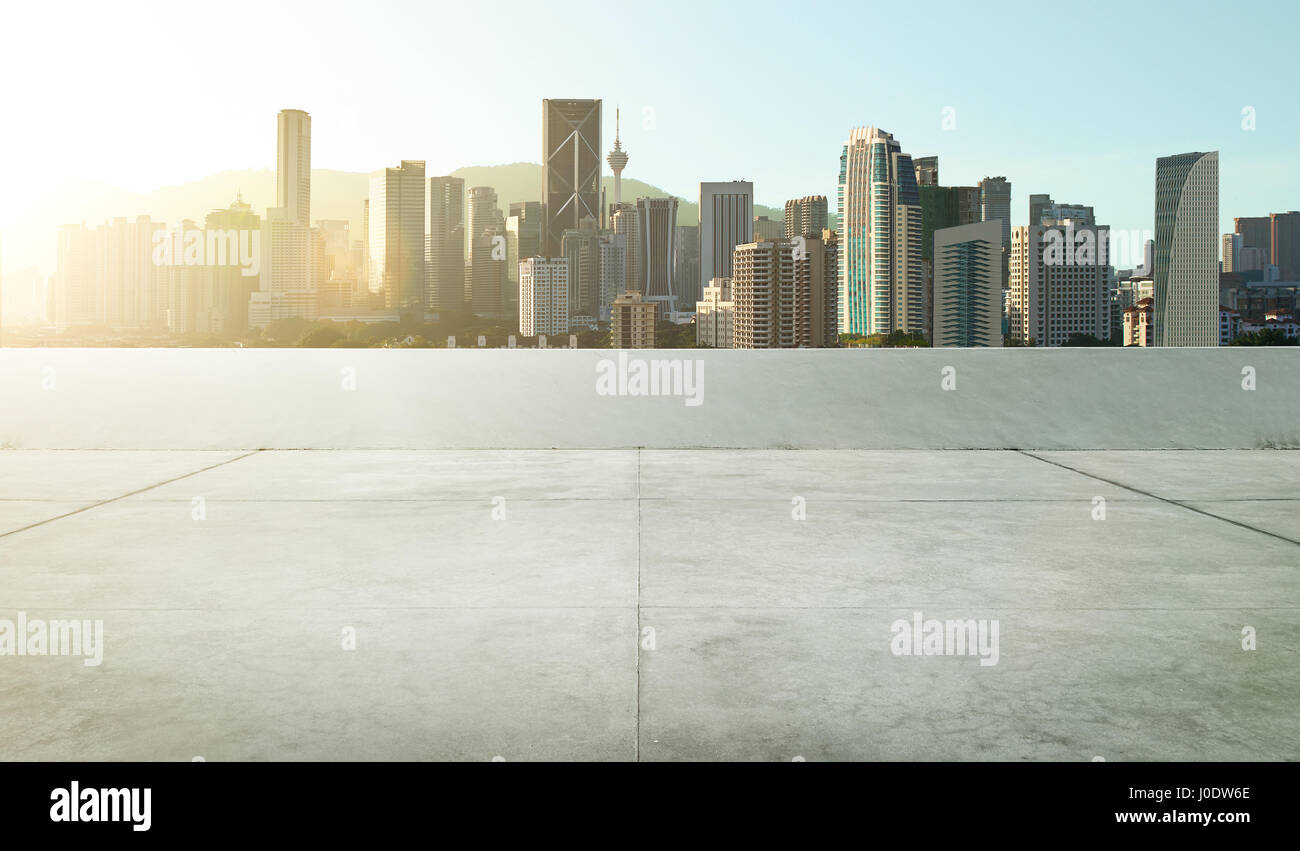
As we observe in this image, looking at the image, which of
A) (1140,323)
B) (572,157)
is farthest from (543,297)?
(572,157)

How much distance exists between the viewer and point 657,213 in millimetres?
A: 167250

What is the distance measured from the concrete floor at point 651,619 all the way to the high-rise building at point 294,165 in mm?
84912

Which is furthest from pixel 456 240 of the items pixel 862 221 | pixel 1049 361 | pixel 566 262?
pixel 1049 361

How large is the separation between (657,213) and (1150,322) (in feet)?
270

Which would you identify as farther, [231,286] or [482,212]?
[482,212]

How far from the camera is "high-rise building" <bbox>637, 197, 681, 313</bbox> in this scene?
132 m

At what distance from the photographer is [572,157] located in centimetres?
14538

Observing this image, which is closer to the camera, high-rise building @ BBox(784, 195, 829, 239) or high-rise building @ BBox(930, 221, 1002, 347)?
high-rise building @ BBox(930, 221, 1002, 347)

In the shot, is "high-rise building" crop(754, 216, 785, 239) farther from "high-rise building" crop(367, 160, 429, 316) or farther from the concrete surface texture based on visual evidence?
the concrete surface texture

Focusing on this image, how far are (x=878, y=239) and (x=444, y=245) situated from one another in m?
51.9

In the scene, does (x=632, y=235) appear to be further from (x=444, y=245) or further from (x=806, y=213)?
(x=444, y=245)

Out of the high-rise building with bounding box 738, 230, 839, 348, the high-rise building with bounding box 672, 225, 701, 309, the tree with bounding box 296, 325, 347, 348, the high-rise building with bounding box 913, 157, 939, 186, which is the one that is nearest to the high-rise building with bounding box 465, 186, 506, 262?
the high-rise building with bounding box 672, 225, 701, 309

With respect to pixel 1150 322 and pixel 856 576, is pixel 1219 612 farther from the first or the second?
pixel 1150 322

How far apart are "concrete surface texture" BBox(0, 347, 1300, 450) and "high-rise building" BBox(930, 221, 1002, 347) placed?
228ft
